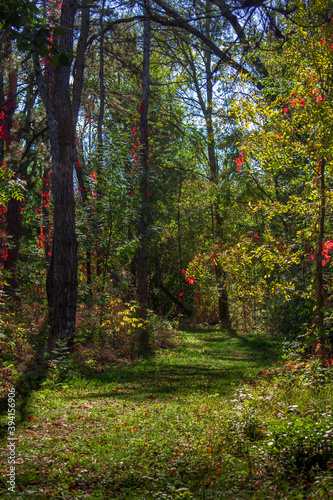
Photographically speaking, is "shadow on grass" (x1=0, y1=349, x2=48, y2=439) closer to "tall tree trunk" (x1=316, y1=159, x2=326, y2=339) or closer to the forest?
the forest

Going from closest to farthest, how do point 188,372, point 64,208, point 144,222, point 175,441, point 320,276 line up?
point 175,441, point 320,276, point 188,372, point 64,208, point 144,222

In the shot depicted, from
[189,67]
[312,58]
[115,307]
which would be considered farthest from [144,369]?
[189,67]

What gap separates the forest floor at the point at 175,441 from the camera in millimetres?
3492

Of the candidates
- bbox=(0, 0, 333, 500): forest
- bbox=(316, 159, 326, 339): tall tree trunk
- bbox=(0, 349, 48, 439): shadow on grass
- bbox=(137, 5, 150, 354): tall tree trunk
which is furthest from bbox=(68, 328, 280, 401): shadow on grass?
bbox=(316, 159, 326, 339): tall tree trunk

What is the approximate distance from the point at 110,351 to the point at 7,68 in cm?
782

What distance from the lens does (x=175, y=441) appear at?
4590mm

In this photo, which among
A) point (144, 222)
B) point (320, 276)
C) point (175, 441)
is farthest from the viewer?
point (144, 222)

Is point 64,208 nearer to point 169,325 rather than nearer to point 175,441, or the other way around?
point 175,441

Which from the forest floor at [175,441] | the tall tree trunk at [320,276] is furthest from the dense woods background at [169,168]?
the forest floor at [175,441]

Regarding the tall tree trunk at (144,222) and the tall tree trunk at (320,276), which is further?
the tall tree trunk at (144,222)

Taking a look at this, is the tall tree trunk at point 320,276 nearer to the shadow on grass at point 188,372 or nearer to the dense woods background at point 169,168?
the dense woods background at point 169,168

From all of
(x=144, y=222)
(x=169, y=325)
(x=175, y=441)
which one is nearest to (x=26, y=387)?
(x=175, y=441)

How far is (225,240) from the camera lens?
18.4 m

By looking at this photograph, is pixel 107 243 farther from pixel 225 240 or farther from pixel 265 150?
pixel 225 240
